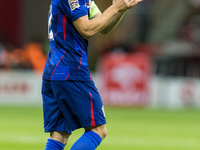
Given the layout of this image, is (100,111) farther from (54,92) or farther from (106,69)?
(106,69)

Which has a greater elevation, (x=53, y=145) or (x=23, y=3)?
(x=23, y=3)

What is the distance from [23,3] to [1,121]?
14.1 meters

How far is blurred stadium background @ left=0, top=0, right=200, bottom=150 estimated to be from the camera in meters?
11.6

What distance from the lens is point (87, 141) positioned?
548cm

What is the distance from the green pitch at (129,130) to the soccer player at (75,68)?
3754 millimetres

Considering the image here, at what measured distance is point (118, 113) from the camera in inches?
645

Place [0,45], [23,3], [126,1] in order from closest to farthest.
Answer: [126,1] < [0,45] < [23,3]

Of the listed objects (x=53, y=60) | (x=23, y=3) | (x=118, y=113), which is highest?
(x=23, y=3)

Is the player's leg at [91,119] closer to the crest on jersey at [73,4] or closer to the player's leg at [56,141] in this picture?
the player's leg at [56,141]

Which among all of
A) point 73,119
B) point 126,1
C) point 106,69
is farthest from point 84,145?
point 106,69

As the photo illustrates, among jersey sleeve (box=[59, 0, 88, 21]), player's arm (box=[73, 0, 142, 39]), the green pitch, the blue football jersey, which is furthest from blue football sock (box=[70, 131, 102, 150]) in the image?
the green pitch

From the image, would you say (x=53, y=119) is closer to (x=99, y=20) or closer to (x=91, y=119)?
(x=91, y=119)

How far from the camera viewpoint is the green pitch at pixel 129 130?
32.3 feet

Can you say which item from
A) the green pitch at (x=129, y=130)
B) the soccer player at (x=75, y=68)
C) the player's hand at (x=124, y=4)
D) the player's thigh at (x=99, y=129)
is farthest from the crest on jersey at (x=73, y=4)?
the green pitch at (x=129, y=130)
